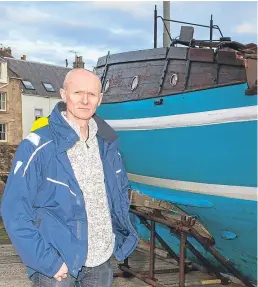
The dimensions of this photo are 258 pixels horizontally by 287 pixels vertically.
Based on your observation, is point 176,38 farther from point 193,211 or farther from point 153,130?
point 193,211

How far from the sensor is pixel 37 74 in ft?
120

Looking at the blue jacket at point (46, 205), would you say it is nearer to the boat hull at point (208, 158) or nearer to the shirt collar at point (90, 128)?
the shirt collar at point (90, 128)

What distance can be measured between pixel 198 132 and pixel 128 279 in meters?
1.87

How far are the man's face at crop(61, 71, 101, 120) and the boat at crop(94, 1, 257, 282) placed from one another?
188cm

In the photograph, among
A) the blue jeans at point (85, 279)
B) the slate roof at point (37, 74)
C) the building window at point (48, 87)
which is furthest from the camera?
the building window at point (48, 87)

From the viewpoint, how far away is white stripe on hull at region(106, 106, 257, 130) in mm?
3994

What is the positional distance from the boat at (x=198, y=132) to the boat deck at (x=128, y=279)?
0.91ft

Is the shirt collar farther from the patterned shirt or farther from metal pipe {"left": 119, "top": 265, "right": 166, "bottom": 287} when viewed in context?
metal pipe {"left": 119, "top": 265, "right": 166, "bottom": 287}

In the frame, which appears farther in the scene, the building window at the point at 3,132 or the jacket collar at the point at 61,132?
the building window at the point at 3,132

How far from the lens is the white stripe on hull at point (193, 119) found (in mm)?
3994

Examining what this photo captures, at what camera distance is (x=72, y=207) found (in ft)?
7.43

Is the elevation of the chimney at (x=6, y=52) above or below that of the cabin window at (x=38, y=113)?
above

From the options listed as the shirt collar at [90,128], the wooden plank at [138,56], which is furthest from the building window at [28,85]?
the shirt collar at [90,128]

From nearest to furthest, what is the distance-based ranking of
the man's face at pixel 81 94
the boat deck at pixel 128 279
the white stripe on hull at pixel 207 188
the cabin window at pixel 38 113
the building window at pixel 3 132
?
the man's face at pixel 81 94 → the white stripe on hull at pixel 207 188 → the boat deck at pixel 128 279 → the building window at pixel 3 132 → the cabin window at pixel 38 113
